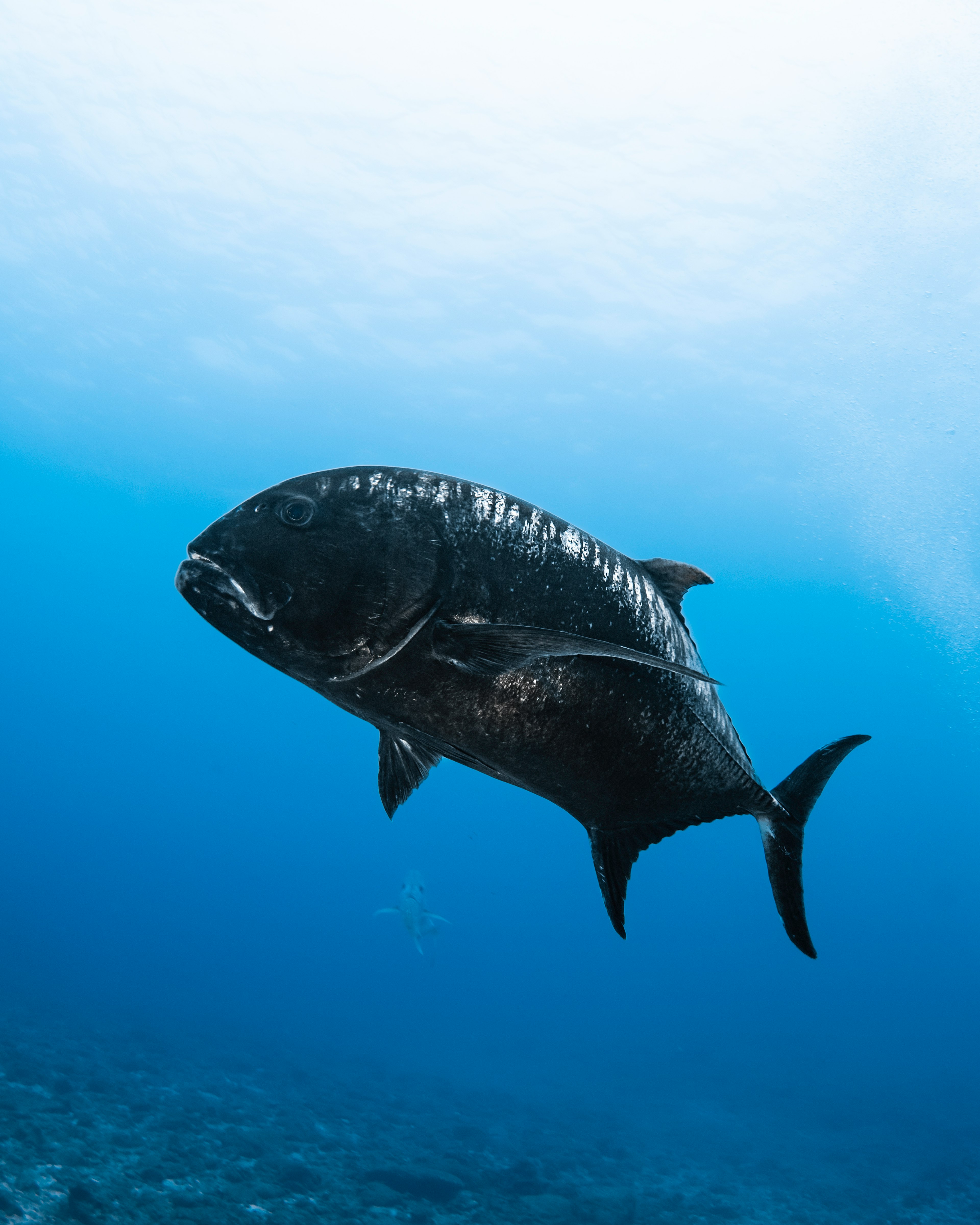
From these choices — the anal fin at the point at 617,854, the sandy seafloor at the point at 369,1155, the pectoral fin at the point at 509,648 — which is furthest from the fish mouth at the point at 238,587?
the sandy seafloor at the point at 369,1155

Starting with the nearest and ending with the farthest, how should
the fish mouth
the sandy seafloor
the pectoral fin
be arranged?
1. the pectoral fin
2. the fish mouth
3. the sandy seafloor

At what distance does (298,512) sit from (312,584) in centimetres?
18

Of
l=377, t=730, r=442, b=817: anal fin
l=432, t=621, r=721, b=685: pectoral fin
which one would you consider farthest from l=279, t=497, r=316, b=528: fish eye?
l=377, t=730, r=442, b=817: anal fin

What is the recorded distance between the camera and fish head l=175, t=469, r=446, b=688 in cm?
127

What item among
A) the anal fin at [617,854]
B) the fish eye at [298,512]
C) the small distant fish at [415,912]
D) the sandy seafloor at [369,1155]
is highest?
the small distant fish at [415,912]

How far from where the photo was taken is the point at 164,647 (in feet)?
258

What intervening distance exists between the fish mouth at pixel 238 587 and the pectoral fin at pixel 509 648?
0.30 metres

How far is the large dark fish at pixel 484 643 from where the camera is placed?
1271 mm

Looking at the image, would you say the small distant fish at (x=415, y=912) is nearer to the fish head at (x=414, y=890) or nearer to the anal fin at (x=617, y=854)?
the fish head at (x=414, y=890)

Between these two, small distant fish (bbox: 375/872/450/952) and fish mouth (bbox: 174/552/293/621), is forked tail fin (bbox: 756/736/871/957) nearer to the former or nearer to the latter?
fish mouth (bbox: 174/552/293/621)

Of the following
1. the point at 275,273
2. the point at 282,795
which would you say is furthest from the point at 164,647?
the point at 275,273

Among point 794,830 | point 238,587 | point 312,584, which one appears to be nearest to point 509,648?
point 312,584

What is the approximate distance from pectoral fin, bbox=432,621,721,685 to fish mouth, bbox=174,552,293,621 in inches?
11.9

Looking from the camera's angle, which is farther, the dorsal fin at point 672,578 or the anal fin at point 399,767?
the dorsal fin at point 672,578
